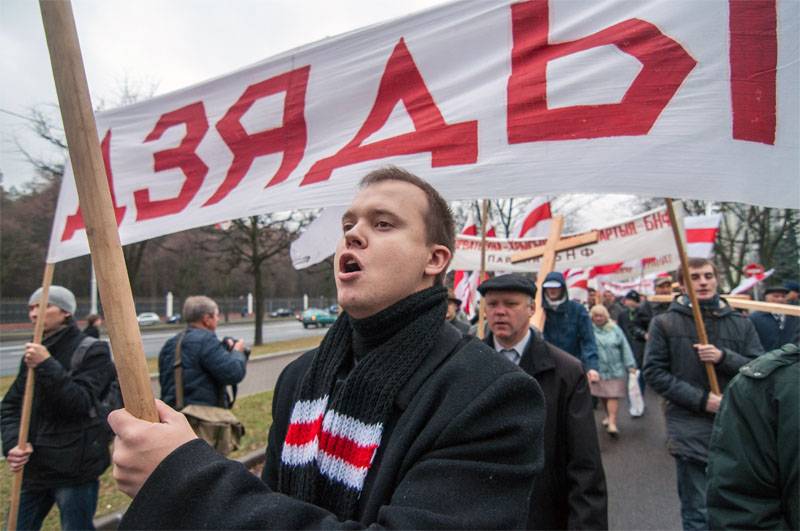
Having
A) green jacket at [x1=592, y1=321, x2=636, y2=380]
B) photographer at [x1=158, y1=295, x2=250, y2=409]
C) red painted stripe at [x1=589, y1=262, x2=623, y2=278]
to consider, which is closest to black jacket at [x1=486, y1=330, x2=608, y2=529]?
photographer at [x1=158, y1=295, x2=250, y2=409]

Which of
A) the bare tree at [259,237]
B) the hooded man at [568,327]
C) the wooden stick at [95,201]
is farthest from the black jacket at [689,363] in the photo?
the bare tree at [259,237]

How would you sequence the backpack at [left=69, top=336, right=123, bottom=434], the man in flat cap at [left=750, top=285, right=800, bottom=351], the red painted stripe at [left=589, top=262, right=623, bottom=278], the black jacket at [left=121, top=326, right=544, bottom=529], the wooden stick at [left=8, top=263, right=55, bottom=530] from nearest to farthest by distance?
the black jacket at [left=121, top=326, right=544, bottom=529] < the wooden stick at [left=8, top=263, right=55, bottom=530] < the backpack at [left=69, top=336, right=123, bottom=434] < the man in flat cap at [left=750, top=285, right=800, bottom=351] < the red painted stripe at [left=589, top=262, right=623, bottom=278]

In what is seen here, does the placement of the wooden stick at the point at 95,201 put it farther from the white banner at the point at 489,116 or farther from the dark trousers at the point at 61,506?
the dark trousers at the point at 61,506

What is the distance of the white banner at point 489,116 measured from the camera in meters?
1.79

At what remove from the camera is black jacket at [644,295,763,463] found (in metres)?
3.09

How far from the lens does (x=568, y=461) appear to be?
2.39 m

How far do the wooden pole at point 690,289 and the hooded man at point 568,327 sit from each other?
1.98 meters

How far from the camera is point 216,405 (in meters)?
4.24

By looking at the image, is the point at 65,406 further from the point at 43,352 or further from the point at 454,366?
the point at 454,366

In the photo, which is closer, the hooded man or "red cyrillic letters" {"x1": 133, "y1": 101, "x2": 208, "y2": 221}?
"red cyrillic letters" {"x1": 133, "y1": 101, "x2": 208, "y2": 221}

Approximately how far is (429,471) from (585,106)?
1.67 m

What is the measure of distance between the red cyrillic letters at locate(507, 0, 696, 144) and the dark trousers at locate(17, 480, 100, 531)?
3489mm

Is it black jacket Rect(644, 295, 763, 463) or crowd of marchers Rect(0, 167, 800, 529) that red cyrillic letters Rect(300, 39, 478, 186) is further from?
black jacket Rect(644, 295, 763, 463)

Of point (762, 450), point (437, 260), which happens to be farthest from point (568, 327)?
point (437, 260)
